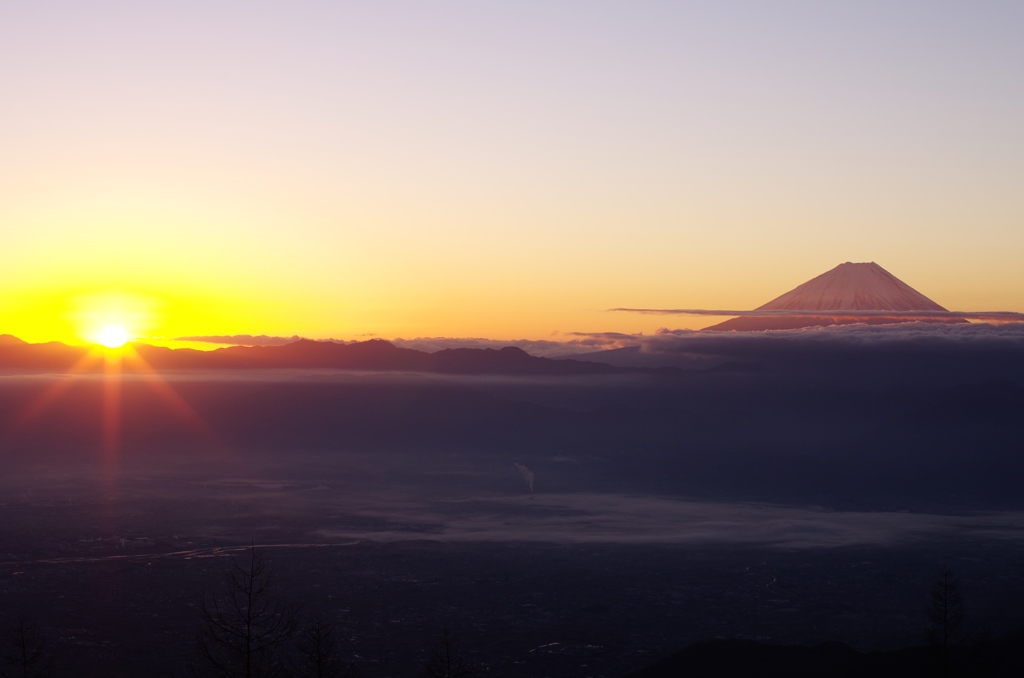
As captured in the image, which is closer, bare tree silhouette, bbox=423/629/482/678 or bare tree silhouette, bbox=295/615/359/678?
bare tree silhouette, bbox=295/615/359/678

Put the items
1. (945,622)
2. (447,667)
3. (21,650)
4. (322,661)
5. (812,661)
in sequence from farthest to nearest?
1. (812,661)
2. (21,650)
3. (945,622)
4. (447,667)
5. (322,661)

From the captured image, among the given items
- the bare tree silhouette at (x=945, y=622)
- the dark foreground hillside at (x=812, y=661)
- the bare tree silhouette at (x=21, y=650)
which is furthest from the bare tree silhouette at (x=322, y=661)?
the dark foreground hillside at (x=812, y=661)

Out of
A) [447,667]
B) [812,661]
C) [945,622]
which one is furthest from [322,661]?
[812,661]

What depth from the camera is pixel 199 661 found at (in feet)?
524

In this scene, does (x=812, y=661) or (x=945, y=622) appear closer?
(x=945, y=622)

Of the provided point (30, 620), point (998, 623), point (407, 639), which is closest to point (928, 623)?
point (998, 623)

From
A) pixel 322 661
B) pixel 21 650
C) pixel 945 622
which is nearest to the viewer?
pixel 322 661

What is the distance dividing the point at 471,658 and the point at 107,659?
59.4 meters

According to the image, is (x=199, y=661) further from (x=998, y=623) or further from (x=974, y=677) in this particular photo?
(x=998, y=623)

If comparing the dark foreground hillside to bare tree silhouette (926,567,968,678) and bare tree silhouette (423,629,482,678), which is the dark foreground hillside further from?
bare tree silhouette (423,629,482,678)

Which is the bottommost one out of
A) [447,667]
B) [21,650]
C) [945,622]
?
[21,650]

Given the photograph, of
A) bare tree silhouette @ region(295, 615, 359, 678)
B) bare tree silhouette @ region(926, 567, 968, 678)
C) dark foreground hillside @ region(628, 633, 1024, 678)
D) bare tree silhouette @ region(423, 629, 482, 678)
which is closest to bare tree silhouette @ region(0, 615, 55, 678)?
bare tree silhouette @ region(295, 615, 359, 678)

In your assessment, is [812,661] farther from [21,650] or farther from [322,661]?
[21,650]

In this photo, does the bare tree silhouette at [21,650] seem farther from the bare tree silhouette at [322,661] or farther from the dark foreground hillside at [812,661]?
the dark foreground hillside at [812,661]
